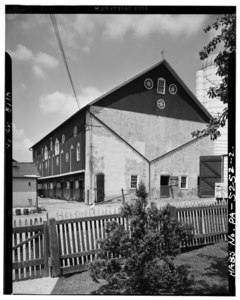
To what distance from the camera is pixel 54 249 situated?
493cm

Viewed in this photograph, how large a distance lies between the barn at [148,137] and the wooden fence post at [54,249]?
205cm

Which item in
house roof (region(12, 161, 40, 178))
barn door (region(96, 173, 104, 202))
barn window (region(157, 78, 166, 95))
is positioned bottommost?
barn door (region(96, 173, 104, 202))

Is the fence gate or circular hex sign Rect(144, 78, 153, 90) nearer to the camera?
the fence gate

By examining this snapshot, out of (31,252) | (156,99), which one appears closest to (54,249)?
(31,252)

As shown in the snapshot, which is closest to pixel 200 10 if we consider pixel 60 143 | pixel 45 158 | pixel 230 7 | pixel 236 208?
pixel 230 7

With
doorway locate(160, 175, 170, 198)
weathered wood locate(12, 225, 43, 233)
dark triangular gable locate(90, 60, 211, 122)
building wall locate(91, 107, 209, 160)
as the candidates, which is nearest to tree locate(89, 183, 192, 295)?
weathered wood locate(12, 225, 43, 233)

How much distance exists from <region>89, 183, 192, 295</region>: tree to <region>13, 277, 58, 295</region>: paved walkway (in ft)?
3.51

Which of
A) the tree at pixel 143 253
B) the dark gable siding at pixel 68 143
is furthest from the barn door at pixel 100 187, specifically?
the tree at pixel 143 253

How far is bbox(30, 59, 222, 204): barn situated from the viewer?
21.4ft

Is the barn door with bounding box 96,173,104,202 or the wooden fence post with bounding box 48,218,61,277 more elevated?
the barn door with bounding box 96,173,104,202

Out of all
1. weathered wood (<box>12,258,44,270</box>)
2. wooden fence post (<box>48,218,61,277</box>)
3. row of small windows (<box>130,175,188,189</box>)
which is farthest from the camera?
row of small windows (<box>130,175,188,189</box>)

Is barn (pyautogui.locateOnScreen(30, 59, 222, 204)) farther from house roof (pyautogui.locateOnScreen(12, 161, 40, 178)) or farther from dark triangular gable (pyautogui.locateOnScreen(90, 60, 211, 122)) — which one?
house roof (pyautogui.locateOnScreen(12, 161, 40, 178))

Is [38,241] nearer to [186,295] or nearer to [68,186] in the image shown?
[186,295]

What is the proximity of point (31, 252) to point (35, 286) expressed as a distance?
0.62 meters
